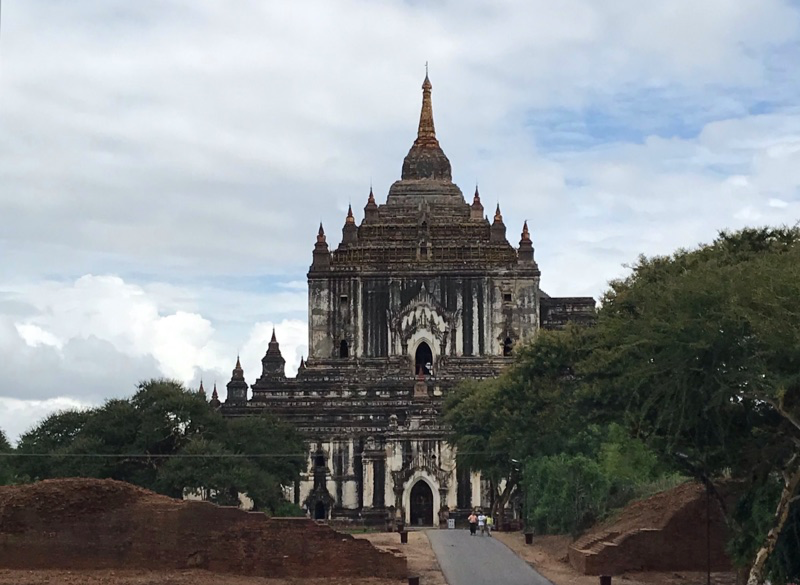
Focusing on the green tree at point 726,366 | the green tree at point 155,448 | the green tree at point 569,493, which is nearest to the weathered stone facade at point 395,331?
the green tree at point 155,448

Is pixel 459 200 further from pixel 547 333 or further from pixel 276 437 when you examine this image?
pixel 547 333

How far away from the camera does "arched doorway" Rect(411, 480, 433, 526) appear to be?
236 ft

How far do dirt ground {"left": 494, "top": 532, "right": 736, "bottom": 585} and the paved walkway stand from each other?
0.36 meters

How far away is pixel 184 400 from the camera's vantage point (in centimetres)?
5838

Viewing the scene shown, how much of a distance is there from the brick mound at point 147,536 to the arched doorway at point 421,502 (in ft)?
111

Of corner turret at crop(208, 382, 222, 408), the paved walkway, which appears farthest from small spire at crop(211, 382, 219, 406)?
the paved walkway

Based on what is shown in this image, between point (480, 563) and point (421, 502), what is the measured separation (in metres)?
29.3

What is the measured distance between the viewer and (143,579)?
36.2m

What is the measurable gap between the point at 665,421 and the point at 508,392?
24267 mm

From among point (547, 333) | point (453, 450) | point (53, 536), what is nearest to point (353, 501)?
point (453, 450)

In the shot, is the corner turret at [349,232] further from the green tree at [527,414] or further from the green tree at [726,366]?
the green tree at [726,366]

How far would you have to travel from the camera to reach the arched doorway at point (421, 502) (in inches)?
2827

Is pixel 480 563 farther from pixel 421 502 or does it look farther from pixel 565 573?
pixel 421 502

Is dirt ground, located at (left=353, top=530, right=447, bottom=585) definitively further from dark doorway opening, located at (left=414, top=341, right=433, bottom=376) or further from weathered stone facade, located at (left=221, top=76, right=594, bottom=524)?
dark doorway opening, located at (left=414, top=341, right=433, bottom=376)
